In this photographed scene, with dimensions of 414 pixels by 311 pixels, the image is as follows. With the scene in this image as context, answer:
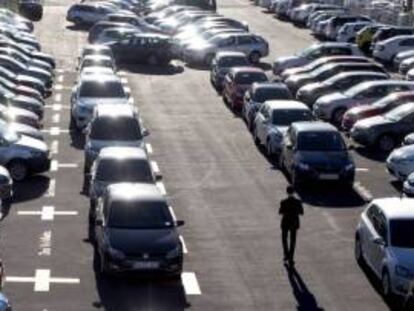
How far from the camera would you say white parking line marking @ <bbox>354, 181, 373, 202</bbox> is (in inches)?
1261

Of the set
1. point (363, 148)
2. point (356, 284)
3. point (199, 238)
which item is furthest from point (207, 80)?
point (356, 284)

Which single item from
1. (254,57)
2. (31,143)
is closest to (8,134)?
(31,143)

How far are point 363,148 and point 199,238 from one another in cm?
1244

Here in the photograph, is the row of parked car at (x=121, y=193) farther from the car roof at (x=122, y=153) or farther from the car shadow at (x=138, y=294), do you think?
the car shadow at (x=138, y=294)

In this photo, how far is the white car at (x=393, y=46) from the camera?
59250mm

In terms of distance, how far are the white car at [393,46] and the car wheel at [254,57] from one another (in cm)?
550

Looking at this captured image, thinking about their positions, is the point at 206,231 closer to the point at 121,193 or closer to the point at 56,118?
the point at 121,193

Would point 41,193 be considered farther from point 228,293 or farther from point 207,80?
point 207,80

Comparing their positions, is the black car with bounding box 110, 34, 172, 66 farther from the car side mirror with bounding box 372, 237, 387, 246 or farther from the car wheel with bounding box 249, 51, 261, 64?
the car side mirror with bounding box 372, 237, 387, 246

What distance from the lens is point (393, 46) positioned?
59281 mm

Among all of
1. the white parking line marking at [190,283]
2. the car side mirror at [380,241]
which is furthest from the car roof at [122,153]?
the car side mirror at [380,241]

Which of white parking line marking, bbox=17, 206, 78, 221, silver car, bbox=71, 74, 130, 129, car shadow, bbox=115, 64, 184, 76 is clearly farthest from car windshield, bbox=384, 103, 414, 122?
car shadow, bbox=115, 64, 184, 76

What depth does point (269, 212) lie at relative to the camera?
3023 centimetres

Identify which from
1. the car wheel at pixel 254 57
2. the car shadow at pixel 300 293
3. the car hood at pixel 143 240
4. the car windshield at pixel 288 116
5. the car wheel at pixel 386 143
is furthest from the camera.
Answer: the car wheel at pixel 254 57
